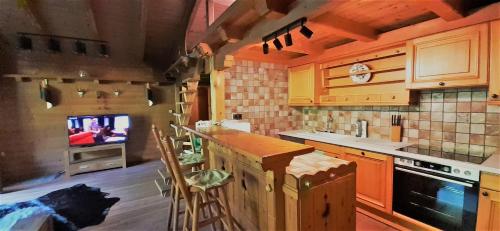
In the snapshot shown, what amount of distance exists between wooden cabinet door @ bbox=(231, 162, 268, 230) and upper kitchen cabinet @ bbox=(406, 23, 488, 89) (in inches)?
69.0

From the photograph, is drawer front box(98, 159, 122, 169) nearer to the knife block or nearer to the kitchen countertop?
the kitchen countertop

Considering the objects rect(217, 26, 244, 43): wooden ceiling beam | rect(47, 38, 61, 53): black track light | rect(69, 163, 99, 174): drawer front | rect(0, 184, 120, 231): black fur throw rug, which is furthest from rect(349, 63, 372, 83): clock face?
rect(47, 38, 61, 53): black track light

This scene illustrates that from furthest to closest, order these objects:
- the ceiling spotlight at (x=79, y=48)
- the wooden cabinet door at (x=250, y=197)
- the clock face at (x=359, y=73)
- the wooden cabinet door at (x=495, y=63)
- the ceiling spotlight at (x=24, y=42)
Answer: the ceiling spotlight at (x=79, y=48)
the ceiling spotlight at (x=24, y=42)
the clock face at (x=359, y=73)
the wooden cabinet door at (x=250, y=197)
the wooden cabinet door at (x=495, y=63)

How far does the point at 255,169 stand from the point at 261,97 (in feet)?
5.33

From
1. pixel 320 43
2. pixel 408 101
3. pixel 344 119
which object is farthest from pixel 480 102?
pixel 320 43

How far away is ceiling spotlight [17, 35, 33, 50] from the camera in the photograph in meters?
3.68

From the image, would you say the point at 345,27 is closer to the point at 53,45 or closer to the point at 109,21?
the point at 109,21

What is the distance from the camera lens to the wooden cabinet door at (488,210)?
58.6 inches

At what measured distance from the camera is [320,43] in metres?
2.71

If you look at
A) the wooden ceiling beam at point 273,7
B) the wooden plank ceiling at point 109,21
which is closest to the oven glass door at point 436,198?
the wooden ceiling beam at point 273,7

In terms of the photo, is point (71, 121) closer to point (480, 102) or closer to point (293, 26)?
point (293, 26)

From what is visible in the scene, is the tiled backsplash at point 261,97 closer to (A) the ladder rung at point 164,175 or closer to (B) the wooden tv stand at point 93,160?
(A) the ladder rung at point 164,175

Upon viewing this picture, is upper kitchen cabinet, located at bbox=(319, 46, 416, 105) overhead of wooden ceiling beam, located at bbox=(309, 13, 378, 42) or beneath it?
beneath

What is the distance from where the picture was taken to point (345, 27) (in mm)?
1933
